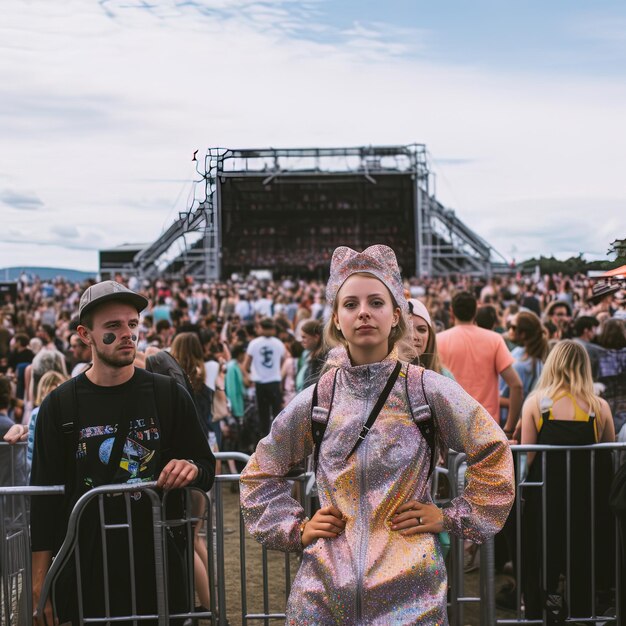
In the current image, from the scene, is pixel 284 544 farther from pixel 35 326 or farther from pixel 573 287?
pixel 573 287

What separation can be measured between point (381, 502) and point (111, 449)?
1.24 m

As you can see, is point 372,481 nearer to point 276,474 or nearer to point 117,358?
point 276,474

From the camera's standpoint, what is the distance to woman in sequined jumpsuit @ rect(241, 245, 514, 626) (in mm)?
2684

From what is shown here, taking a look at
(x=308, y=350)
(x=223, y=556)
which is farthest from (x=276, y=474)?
(x=308, y=350)

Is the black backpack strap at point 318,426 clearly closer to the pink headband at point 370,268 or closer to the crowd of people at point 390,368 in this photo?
the crowd of people at point 390,368

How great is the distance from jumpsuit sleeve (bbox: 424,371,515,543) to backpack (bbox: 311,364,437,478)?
0.10 feet

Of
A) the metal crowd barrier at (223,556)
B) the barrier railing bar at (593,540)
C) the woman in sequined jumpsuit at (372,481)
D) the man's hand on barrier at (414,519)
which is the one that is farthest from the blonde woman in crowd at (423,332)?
the man's hand on barrier at (414,519)

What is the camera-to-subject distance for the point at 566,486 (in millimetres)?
5121

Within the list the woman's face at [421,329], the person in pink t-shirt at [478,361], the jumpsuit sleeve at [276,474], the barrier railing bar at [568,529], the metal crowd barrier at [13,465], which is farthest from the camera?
the person in pink t-shirt at [478,361]

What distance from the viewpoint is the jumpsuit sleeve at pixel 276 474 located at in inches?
114

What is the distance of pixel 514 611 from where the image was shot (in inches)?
232

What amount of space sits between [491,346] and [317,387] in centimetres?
401

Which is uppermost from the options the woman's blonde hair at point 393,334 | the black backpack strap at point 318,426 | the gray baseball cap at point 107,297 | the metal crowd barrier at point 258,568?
the gray baseball cap at point 107,297

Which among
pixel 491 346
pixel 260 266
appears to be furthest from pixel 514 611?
pixel 260 266
